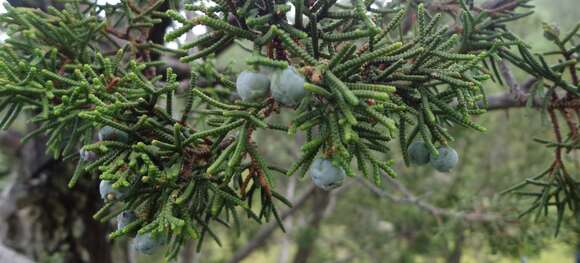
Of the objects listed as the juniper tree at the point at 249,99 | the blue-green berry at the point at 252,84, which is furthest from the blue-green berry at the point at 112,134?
the blue-green berry at the point at 252,84

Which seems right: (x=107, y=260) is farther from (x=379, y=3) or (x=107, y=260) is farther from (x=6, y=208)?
(x=379, y=3)

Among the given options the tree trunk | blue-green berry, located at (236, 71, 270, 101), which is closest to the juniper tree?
blue-green berry, located at (236, 71, 270, 101)

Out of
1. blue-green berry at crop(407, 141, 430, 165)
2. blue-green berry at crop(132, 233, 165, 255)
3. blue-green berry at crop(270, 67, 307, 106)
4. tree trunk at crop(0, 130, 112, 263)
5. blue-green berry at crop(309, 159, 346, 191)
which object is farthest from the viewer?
tree trunk at crop(0, 130, 112, 263)

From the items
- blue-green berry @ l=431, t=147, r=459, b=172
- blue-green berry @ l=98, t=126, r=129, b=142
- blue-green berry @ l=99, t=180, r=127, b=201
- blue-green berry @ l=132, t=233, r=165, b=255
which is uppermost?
blue-green berry @ l=431, t=147, r=459, b=172

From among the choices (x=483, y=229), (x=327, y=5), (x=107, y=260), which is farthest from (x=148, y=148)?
(x=483, y=229)

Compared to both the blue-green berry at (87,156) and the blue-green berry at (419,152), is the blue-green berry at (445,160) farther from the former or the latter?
the blue-green berry at (87,156)

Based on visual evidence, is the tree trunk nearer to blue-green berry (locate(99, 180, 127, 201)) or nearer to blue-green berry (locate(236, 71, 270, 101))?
blue-green berry (locate(99, 180, 127, 201))

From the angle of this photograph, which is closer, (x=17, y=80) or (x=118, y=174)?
(x=118, y=174)
